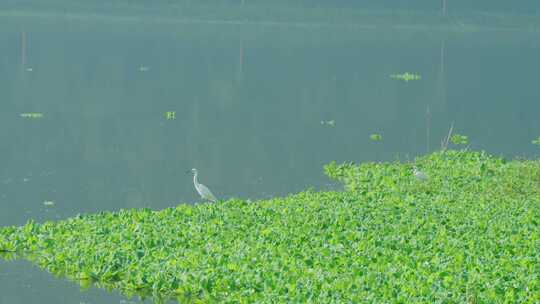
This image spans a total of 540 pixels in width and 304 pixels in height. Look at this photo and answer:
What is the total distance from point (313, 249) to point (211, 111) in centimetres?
2194

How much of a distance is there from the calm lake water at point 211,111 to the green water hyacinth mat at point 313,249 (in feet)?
2.10

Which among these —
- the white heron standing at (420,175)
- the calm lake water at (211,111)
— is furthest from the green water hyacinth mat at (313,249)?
the white heron standing at (420,175)

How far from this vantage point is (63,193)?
937 inches

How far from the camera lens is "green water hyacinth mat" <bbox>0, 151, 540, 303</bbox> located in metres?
15.2

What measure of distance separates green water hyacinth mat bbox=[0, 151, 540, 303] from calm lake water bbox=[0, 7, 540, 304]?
0.64 metres

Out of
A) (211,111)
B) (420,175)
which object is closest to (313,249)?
(420,175)

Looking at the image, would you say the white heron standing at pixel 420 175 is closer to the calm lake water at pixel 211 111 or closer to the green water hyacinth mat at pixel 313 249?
the green water hyacinth mat at pixel 313 249

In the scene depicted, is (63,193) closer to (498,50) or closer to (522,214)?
(522,214)

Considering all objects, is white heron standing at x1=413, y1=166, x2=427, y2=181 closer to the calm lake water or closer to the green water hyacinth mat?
the green water hyacinth mat

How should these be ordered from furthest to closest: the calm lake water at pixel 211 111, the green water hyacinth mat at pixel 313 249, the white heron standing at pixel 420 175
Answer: the calm lake water at pixel 211 111 → the white heron standing at pixel 420 175 → the green water hyacinth mat at pixel 313 249

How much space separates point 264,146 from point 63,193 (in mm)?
8840

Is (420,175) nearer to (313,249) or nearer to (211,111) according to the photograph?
(313,249)

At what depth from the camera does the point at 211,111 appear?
38.7 metres

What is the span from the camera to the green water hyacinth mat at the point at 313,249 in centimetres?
1520
